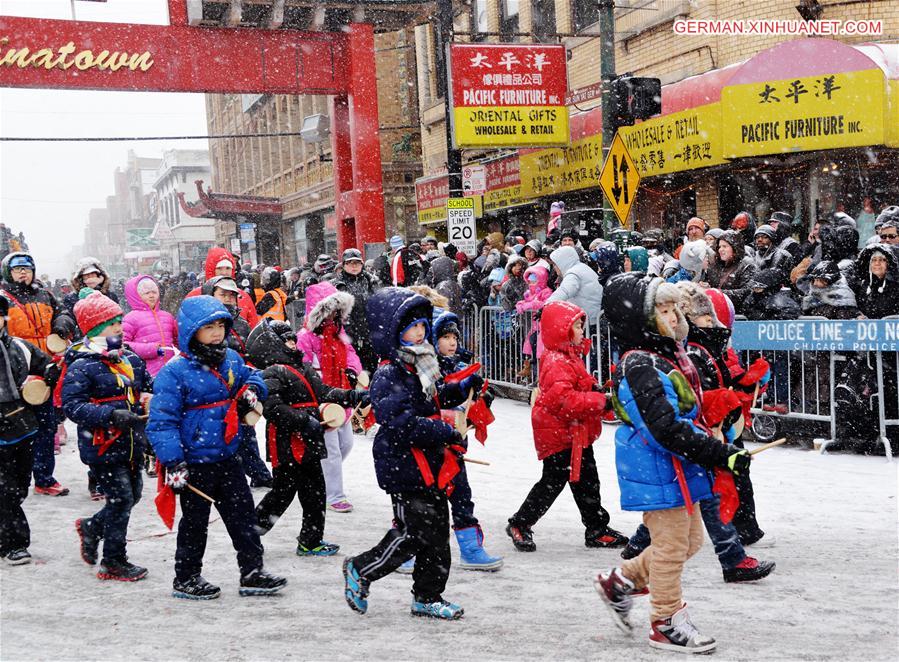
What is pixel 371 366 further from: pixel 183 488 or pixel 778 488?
pixel 183 488

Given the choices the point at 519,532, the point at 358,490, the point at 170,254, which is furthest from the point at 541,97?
the point at 170,254

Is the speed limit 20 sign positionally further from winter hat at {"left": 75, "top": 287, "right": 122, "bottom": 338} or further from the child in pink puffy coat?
winter hat at {"left": 75, "top": 287, "right": 122, "bottom": 338}

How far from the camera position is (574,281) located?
905 centimetres

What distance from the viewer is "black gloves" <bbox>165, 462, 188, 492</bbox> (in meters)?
4.86

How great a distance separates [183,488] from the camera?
16.4 feet

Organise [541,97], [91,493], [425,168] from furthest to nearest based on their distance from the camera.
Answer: [425,168]
[541,97]
[91,493]

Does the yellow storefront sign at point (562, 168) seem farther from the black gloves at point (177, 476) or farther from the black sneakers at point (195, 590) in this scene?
the black gloves at point (177, 476)

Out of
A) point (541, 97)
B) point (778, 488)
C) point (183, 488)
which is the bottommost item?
point (778, 488)

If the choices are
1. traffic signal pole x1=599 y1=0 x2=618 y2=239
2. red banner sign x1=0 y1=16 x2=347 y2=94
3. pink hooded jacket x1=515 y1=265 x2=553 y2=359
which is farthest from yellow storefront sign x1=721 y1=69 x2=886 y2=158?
red banner sign x1=0 y1=16 x2=347 y2=94

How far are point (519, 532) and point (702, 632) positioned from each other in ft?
5.81

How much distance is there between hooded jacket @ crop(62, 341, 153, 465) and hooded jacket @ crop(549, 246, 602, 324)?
436cm

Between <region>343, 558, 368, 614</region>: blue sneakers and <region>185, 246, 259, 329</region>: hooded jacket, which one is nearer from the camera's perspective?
<region>343, 558, 368, 614</region>: blue sneakers

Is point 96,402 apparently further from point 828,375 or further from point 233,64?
point 233,64

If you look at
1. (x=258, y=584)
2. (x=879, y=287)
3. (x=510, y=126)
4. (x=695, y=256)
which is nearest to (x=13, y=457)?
(x=258, y=584)
